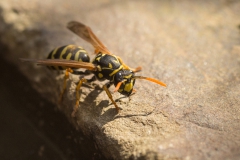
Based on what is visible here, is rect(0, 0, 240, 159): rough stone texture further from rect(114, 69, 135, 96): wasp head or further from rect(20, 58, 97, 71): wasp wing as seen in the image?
rect(20, 58, 97, 71): wasp wing

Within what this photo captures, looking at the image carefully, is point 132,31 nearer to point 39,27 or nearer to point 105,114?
point 39,27

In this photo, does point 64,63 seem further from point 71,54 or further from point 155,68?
point 155,68

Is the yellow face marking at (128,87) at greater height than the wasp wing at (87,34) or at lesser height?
lesser

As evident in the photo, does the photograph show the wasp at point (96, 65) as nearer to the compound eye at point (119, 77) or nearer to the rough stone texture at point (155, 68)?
the compound eye at point (119, 77)

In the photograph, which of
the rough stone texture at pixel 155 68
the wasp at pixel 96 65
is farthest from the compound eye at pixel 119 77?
the rough stone texture at pixel 155 68

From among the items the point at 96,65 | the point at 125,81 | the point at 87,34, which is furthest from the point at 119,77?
the point at 87,34

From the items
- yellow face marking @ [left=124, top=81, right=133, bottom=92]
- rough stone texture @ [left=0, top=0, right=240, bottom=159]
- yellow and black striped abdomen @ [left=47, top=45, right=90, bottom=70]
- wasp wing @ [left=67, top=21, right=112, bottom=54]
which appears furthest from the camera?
wasp wing @ [left=67, top=21, right=112, bottom=54]

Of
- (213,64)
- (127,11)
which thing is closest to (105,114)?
(213,64)

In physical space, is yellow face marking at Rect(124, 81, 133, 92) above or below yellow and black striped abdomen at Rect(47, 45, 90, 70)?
below

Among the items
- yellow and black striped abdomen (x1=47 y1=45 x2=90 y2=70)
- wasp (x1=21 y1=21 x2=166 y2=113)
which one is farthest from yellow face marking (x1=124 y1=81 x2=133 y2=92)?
yellow and black striped abdomen (x1=47 y1=45 x2=90 y2=70)
